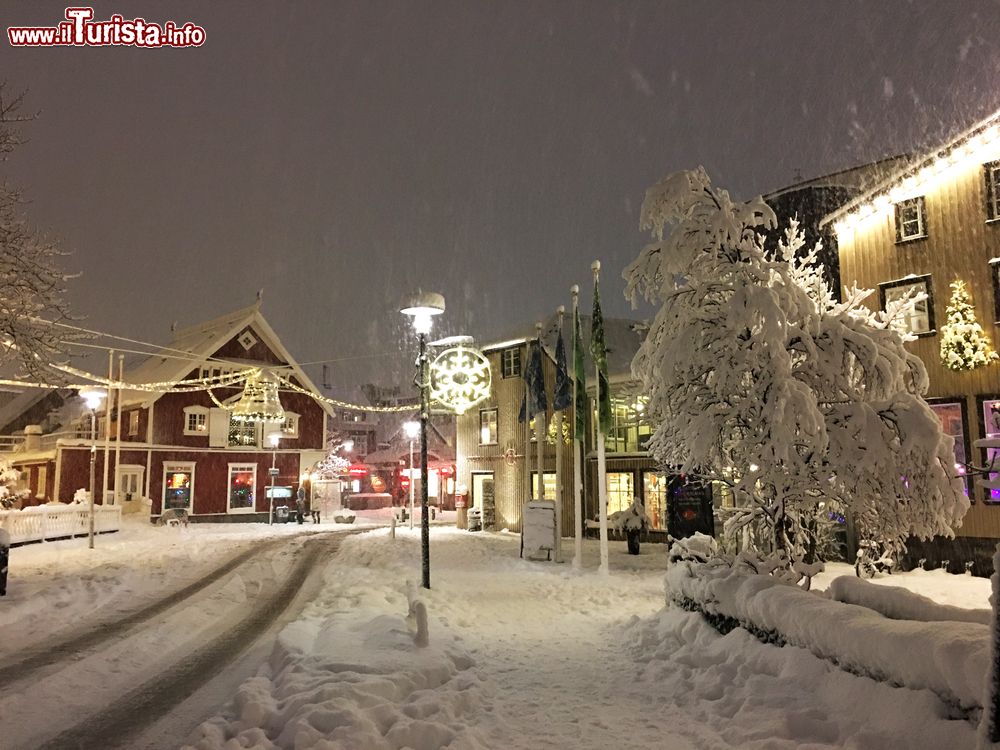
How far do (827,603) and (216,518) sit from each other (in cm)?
3579

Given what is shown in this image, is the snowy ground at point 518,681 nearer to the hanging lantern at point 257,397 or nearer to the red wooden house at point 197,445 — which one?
the hanging lantern at point 257,397

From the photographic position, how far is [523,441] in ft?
101

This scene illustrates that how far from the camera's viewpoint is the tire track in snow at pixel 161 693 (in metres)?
6.38

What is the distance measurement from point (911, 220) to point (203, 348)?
33.2m

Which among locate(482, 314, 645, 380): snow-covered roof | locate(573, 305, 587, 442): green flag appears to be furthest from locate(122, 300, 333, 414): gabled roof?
locate(573, 305, 587, 442): green flag

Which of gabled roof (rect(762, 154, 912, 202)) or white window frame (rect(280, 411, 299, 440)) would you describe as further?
white window frame (rect(280, 411, 299, 440))

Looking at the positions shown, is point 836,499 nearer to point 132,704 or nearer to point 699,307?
point 699,307

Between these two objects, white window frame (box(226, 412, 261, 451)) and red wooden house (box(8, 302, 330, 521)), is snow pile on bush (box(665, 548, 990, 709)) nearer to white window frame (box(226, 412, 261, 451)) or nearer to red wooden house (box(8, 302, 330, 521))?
red wooden house (box(8, 302, 330, 521))

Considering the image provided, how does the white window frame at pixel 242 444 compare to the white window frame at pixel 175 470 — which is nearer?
the white window frame at pixel 175 470

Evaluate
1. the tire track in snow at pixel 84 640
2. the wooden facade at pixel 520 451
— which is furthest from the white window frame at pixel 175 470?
the tire track in snow at pixel 84 640

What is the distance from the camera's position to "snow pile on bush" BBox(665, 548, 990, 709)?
495cm

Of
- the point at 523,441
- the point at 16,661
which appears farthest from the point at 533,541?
the point at 16,661

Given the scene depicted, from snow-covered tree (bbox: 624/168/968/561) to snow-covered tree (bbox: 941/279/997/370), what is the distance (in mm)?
7019

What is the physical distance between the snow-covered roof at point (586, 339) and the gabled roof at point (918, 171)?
11.7 m
